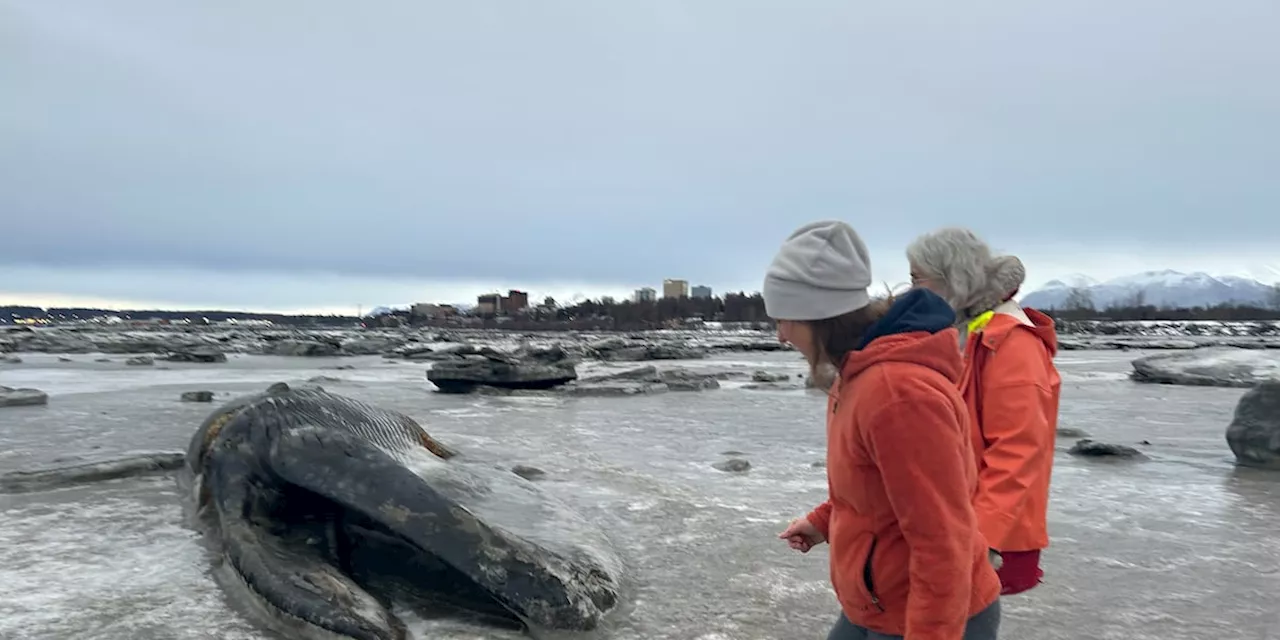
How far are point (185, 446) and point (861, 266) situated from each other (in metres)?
8.02

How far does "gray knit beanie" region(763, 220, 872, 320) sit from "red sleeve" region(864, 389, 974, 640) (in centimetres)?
33

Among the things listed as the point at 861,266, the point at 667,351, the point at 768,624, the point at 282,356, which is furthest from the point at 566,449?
the point at 282,356

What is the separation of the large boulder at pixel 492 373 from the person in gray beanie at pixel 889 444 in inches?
530

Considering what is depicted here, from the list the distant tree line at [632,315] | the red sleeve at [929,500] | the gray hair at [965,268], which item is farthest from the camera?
the distant tree line at [632,315]

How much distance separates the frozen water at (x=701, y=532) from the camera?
148 inches

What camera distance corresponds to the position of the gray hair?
2938mm

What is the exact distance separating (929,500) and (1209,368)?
20012 millimetres

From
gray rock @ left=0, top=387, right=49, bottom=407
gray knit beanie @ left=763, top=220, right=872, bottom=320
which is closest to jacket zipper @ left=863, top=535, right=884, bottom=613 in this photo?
gray knit beanie @ left=763, top=220, right=872, bottom=320

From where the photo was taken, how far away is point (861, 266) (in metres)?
2.25

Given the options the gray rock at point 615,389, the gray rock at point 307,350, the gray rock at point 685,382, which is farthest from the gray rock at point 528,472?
the gray rock at point 307,350

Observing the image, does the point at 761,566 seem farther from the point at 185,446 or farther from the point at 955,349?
the point at 185,446

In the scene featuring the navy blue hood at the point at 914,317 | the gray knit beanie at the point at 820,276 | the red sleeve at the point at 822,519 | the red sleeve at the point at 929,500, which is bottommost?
the red sleeve at the point at 822,519

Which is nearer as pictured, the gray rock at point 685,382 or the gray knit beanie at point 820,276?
the gray knit beanie at point 820,276

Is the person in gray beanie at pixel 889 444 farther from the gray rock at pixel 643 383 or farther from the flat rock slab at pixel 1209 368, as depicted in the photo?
the flat rock slab at pixel 1209 368
